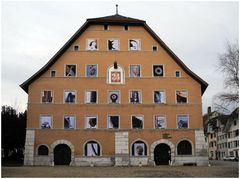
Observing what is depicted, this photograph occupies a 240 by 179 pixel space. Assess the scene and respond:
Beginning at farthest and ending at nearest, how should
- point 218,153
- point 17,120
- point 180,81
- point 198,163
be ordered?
point 218,153 → point 17,120 → point 180,81 → point 198,163

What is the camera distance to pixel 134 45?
37125mm

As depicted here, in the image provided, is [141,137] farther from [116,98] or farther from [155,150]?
[116,98]

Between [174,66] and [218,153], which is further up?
[174,66]

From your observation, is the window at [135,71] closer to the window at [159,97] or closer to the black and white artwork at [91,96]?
Result: the window at [159,97]

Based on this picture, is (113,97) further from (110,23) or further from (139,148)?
(110,23)

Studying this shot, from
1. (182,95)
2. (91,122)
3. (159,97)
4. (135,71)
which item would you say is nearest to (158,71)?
(135,71)

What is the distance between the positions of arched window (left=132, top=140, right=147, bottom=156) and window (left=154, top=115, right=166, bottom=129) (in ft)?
7.19

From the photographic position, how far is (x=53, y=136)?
115 ft

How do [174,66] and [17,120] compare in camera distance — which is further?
[17,120]

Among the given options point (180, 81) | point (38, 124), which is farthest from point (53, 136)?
point (180, 81)

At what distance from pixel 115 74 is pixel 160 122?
21.1 feet

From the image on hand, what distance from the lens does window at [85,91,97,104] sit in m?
35.9

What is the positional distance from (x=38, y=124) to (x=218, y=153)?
184 ft

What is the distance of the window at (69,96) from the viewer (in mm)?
35872
